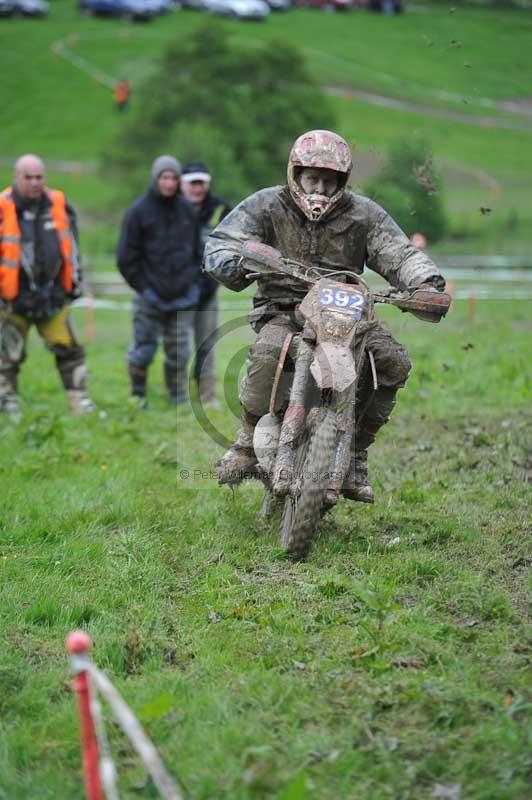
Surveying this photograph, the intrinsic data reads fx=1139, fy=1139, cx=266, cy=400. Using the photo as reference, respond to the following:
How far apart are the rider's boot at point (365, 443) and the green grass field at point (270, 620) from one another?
0.29 m

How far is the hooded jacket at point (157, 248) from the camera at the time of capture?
37.0ft

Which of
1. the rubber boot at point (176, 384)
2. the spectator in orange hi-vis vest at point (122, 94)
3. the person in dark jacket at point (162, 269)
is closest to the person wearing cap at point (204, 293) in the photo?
the person in dark jacket at point (162, 269)

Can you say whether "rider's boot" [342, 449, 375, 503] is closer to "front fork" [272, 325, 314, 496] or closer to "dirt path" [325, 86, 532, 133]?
"front fork" [272, 325, 314, 496]

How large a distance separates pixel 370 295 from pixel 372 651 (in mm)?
2315

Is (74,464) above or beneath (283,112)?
beneath

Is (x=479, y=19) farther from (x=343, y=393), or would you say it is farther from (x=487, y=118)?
(x=343, y=393)

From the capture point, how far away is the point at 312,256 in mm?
6988

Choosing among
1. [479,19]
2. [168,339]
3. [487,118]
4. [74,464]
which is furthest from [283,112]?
[74,464]

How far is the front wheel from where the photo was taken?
601cm

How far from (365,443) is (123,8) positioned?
187 ft

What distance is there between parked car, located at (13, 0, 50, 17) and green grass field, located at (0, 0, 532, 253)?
2.12 feet

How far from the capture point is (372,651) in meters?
4.90

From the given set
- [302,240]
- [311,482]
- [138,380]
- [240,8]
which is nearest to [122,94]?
[240,8]

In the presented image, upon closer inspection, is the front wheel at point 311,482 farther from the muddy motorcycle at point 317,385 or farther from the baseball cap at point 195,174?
the baseball cap at point 195,174
